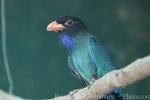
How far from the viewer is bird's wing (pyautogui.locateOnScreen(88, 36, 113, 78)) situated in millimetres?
2889

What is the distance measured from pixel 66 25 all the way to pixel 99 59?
0.26 m

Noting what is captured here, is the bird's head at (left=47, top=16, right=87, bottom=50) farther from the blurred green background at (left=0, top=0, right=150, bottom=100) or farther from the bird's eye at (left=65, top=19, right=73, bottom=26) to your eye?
the blurred green background at (left=0, top=0, right=150, bottom=100)

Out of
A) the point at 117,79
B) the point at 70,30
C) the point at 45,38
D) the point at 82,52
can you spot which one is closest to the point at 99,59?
the point at 82,52

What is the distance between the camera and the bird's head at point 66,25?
2.81 metres

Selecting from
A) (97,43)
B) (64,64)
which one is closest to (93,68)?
(97,43)

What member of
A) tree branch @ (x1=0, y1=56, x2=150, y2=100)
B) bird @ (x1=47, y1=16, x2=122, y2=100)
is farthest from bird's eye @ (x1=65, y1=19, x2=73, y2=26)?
tree branch @ (x1=0, y1=56, x2=150, y2=100)

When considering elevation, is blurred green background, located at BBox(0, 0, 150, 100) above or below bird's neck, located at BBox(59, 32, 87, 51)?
below

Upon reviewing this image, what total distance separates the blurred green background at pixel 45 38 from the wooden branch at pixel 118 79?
1.32m

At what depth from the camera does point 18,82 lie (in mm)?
3637

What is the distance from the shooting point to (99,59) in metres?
2.92

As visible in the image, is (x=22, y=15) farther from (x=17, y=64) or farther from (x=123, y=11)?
(x=123, y=11)

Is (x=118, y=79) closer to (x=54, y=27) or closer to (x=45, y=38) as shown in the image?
(x=54, y=27)

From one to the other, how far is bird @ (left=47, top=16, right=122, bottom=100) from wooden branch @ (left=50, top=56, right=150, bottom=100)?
1.77 feet

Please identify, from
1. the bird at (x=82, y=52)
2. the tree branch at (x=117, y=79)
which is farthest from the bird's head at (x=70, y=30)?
the tree branch at (x=117, y=79)
